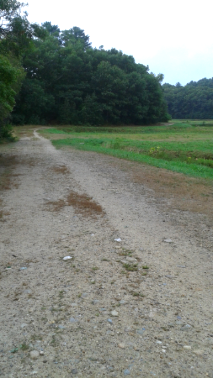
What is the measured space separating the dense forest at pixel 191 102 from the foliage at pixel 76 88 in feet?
151

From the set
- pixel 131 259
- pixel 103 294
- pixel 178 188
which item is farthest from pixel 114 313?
pixel 178 188

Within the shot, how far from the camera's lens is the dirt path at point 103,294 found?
2998 millimetres

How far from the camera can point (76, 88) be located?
2215 inches

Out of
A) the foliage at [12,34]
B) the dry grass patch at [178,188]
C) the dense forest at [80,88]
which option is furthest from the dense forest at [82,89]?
the dry grass patch at [178,188]

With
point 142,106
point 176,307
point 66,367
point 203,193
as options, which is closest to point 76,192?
point 203,193

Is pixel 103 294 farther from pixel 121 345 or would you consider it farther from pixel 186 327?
pixel 186 327

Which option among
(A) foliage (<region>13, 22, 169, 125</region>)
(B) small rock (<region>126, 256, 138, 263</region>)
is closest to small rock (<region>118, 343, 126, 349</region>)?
(B) small rock (<region>126, 256, 138, 263</region>)

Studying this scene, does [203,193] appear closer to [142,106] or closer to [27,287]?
[27,287]

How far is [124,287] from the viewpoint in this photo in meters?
4.26

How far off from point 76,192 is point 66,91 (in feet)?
164

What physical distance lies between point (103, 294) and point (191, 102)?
108 metres

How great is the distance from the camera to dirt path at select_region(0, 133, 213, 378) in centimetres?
300

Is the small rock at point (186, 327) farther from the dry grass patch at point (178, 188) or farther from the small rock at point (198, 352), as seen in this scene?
the dry grass patch at point (178, 188)

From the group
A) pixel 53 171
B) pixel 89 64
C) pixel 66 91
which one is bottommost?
pixel 53 171
